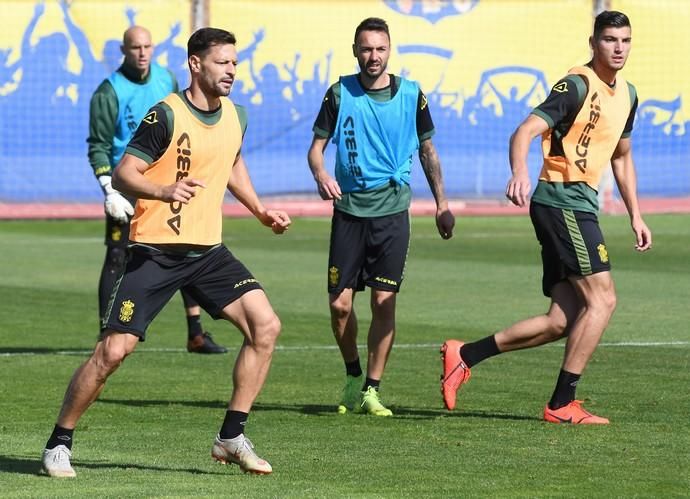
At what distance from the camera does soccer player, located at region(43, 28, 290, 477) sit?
802 cm

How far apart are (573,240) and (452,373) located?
1.11m

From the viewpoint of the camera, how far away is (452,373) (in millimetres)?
10203

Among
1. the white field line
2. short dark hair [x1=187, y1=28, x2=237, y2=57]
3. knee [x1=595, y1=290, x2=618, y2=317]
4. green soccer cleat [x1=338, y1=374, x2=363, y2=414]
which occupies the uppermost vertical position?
short dark hair [x1=187, y1=28, x2=237, y2=57]

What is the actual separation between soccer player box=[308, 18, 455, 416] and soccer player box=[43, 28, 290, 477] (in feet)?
7.16

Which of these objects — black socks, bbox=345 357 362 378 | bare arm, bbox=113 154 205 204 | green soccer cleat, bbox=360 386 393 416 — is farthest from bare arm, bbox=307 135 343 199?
bare arm, bbox=113 154 205 204

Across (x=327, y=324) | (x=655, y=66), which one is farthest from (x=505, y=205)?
(x=327, y=324)

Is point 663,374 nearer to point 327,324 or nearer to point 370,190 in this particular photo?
point 370,190

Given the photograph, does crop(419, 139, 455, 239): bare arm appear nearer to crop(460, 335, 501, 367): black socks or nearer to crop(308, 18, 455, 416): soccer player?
crop(308, 18, 455, 416): soccer player

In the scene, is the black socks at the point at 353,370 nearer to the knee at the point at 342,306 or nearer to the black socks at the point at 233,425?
the knee at the point at 342,306

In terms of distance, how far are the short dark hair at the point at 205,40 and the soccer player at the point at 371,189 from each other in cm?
231

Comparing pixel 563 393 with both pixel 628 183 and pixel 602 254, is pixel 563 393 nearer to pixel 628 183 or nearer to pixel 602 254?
pixel 602 254

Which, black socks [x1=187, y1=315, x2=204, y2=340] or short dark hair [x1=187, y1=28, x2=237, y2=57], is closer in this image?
short dark hair [x1=187, y1=28, x2=237, y2=57]

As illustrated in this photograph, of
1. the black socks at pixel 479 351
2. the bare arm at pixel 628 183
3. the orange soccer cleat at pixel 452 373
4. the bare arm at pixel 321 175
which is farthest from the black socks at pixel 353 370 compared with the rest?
the bare arm at pixel 628 183

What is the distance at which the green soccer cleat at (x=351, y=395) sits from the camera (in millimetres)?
10383
